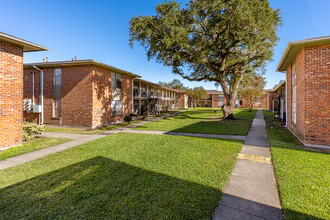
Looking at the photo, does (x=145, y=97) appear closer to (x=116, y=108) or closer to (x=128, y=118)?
(x=128, y=118)

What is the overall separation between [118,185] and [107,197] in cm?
47

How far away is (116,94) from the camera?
14.9 metres

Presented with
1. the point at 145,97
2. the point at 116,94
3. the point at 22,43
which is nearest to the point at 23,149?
the point at 22,43

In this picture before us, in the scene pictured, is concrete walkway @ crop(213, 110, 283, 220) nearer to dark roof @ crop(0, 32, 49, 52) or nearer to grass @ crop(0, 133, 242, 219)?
grass @ crop(0, 133, 242, 219)

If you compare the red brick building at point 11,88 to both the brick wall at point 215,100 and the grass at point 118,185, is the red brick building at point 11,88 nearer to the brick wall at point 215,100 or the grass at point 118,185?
the grass at point 118,185

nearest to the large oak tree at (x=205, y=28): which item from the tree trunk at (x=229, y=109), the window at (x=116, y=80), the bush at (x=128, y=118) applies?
the window at (x=116, y=80)

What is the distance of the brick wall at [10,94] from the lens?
6207 mm

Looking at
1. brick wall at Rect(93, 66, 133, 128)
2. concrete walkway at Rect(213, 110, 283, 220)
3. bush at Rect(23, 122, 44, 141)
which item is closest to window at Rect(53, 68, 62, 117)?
brick wall at Rect(93, 66, 133, 128)

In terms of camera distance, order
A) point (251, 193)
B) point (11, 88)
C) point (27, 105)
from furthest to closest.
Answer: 1. point (27, 105)
2. point (11, 88)
3. point (251, 193)

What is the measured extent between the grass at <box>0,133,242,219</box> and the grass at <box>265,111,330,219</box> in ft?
3.97

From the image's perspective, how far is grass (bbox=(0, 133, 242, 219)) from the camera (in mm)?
2703

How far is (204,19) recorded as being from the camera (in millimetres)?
13000

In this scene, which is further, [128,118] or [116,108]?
[128,118]

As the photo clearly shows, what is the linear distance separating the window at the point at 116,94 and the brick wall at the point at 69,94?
8.65 ft
